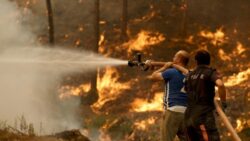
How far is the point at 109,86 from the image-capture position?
Result: 75.8ft

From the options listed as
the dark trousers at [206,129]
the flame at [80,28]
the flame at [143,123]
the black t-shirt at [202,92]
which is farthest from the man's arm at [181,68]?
the flame at [80,28]

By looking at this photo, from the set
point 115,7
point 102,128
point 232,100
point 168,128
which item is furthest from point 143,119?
point 115,7

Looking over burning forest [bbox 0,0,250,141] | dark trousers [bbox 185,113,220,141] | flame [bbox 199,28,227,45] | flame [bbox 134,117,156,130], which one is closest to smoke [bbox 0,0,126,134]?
burning forest [bbox 0,0,250,141]

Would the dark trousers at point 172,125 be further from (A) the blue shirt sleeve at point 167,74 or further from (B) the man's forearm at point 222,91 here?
(B) the man's forearm at point 222,91

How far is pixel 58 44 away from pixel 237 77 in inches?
494

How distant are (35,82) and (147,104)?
21.1ft

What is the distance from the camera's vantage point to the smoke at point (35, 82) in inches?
733

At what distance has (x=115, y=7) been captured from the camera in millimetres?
30891

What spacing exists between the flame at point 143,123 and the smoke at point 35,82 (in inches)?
119

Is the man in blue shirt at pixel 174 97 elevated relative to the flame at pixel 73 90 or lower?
elevated

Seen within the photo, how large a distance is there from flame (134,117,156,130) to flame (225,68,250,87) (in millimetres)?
4774

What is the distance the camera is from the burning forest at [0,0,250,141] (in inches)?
705

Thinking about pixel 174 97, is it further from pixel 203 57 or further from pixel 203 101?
pixel 203 57

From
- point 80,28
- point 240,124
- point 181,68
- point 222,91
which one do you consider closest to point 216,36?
point 80,28
